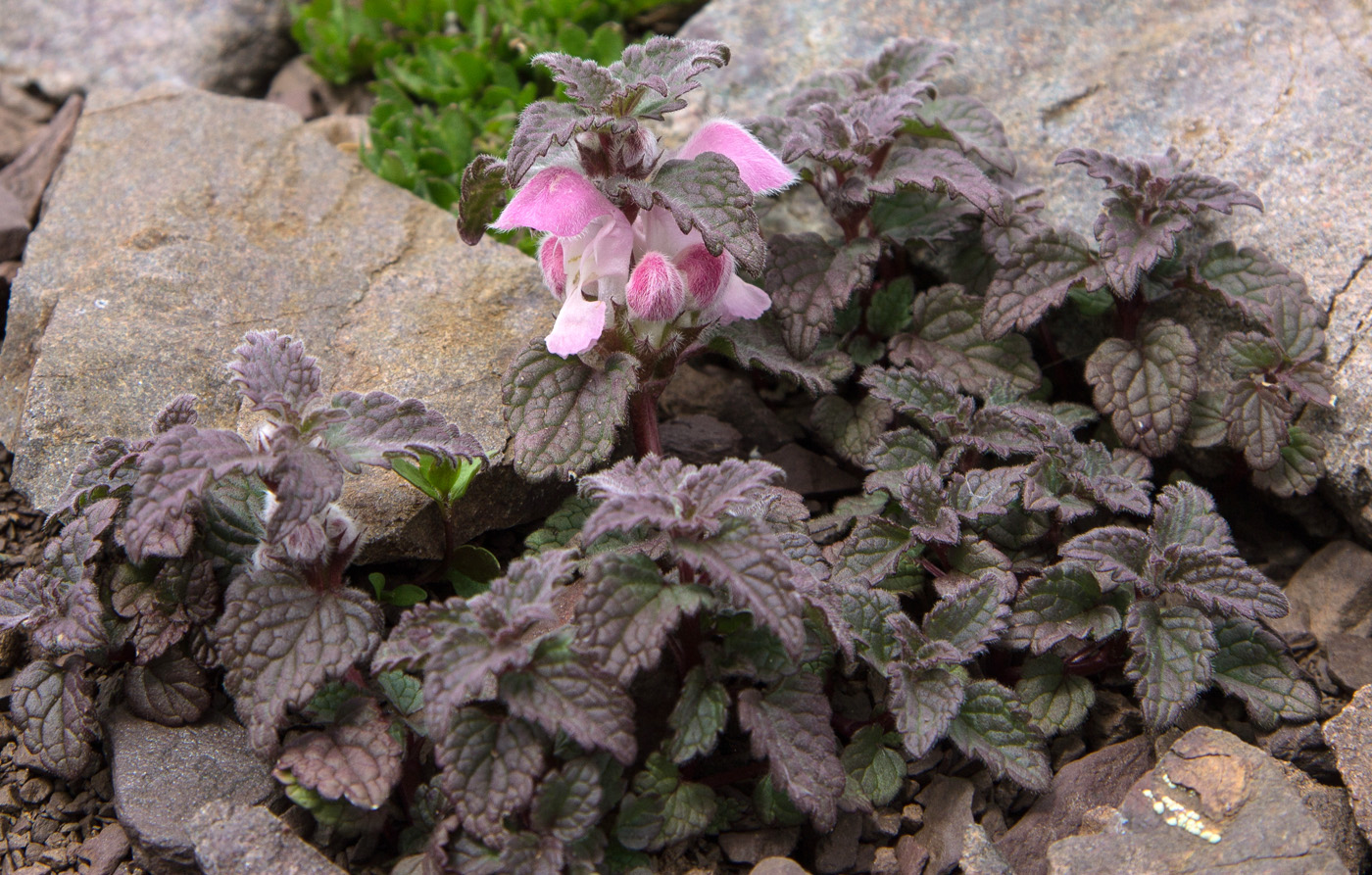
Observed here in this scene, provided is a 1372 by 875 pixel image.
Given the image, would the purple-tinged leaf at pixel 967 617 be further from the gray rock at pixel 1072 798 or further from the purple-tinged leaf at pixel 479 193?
the purple-tinged leaf at pixel 479 193

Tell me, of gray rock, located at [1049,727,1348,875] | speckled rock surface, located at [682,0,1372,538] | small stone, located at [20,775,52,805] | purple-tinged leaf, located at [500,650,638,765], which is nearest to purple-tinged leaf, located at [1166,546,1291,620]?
gray rock, located at [1049,727,1348,875]

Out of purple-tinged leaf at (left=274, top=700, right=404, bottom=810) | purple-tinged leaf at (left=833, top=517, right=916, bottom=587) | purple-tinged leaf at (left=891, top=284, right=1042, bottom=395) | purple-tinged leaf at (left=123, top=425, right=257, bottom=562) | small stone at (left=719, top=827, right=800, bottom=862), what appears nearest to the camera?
purple-tinged leaf at (left=123, top=425, right=257, bottom=562)

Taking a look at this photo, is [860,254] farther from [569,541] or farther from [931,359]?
[569,541]

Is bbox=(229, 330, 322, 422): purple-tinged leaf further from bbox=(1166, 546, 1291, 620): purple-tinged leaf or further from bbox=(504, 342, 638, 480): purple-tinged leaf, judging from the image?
bbox=(1166, 546, 1291, 620): purple-tinged leaf

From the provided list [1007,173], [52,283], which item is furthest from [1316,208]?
[52,283]

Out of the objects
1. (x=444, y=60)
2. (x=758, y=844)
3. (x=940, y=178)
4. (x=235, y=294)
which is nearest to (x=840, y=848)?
(x=758, y=844)

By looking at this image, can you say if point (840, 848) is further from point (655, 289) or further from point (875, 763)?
point (655, 289)
